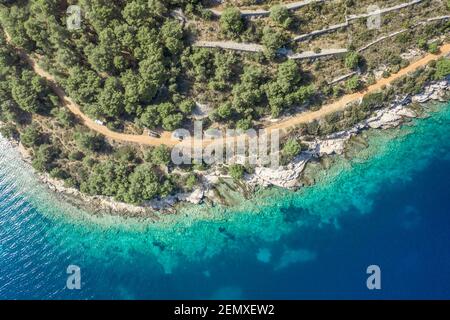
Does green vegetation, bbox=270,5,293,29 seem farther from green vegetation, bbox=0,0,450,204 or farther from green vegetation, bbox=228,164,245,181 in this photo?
green vegetation, bbox=228,164,245,181

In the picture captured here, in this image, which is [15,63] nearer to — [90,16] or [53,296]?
[90,16]

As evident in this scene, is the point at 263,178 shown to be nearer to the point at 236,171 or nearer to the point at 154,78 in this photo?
the point at 236,171

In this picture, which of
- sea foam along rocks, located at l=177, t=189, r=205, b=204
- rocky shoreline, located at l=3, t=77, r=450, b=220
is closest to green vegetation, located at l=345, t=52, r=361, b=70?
rocky shoreline, located at l=3, t=77, r=450, b=220

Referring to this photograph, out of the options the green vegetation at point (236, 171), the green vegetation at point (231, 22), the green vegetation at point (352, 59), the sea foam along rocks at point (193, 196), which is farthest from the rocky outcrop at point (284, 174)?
the green vegetation at point (231, 22)

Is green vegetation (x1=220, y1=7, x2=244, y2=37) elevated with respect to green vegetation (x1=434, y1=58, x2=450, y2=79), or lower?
elevated

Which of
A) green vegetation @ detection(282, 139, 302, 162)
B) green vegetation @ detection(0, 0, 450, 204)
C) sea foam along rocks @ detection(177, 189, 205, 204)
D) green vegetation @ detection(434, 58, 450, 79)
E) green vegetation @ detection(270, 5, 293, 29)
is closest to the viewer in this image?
green vegetation @ detection(270, 5, 293, 29)

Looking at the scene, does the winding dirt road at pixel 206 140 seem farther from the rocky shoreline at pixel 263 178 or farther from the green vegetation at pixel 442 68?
the rocky shoreline at pixel 263 178
